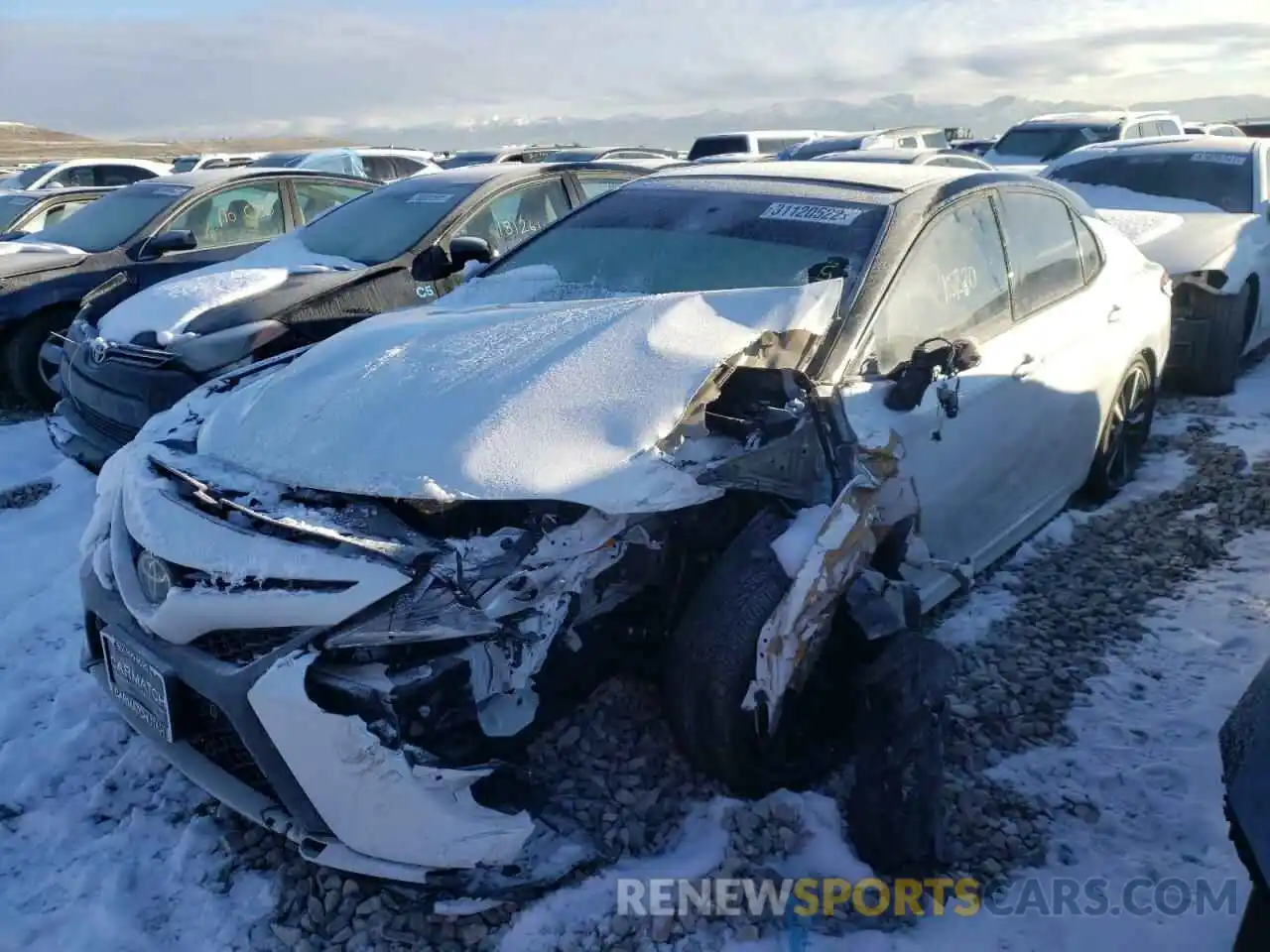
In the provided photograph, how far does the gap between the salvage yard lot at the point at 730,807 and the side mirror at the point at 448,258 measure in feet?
6.64

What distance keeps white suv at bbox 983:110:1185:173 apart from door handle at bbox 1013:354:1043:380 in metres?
11.7

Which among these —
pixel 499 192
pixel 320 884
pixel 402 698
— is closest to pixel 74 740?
pixel 320 884

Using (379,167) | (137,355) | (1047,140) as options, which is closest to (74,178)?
(379,167)

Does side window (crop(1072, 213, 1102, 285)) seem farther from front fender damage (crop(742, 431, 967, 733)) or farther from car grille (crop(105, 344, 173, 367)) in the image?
car grille (crop(105, 344, 173, 367))

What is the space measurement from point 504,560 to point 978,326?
2.09 m

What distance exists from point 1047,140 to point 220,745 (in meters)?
15.4

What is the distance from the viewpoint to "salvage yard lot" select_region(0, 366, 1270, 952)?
2.53 meters

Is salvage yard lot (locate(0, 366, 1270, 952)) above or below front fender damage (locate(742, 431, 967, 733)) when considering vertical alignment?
below

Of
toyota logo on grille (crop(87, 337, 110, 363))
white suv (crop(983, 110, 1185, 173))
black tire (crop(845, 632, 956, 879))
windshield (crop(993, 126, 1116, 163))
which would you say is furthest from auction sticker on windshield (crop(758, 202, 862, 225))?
windshield (crop(993, 126, 1116, 163))

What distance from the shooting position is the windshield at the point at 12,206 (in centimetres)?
1034

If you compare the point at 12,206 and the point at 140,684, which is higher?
the point at 12,206

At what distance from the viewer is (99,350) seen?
5152 millimetres

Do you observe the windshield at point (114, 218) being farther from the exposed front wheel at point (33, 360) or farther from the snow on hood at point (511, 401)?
the snow on hood at point (511, 401)

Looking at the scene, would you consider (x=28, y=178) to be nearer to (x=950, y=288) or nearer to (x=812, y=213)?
(x=812, y=213)
